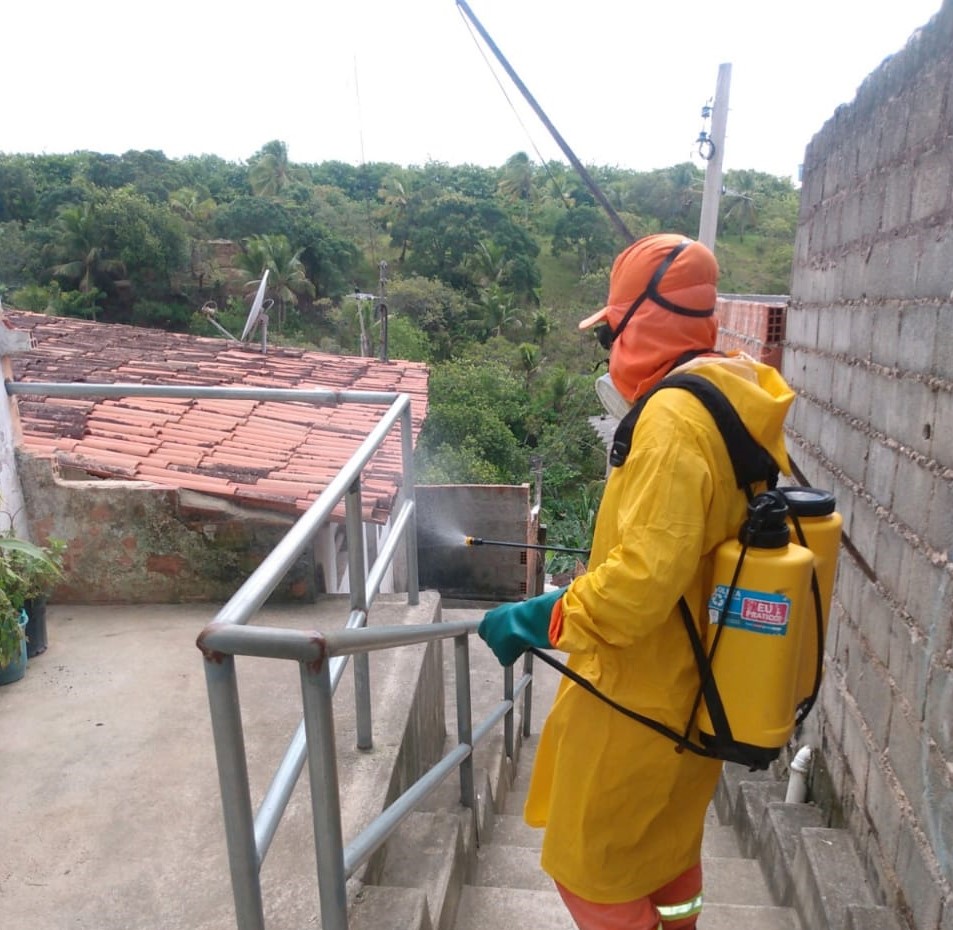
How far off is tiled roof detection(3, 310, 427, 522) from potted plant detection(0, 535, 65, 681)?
69 cm

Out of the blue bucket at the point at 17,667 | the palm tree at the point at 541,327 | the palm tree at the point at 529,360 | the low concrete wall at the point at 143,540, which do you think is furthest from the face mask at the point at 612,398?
the palm tree at the point at 541,327

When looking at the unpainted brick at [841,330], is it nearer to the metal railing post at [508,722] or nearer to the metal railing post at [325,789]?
the metal railing post at [508,722]

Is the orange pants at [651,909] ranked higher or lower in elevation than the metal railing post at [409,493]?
lower

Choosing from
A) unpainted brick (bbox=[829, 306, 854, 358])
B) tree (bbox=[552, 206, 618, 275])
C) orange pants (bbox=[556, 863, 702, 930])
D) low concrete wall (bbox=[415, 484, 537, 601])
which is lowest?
low concrete wall (bbox=[415, 484, 537, 601])

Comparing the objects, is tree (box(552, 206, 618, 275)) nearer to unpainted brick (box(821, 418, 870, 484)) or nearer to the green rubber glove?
unpainted brick (box(821, 418, 870, 484))

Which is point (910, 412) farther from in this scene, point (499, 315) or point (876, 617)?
point (499, 315)

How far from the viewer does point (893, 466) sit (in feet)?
7.09

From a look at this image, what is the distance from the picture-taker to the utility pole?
320 inches

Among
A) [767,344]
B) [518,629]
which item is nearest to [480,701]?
[767,344]

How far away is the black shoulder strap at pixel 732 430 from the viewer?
139 cm

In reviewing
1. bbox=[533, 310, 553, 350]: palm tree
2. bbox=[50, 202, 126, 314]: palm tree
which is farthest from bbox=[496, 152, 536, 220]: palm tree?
→ bbox=[50, 202, 126, 314]: palm tree

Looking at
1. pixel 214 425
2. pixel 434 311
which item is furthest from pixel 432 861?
pixel 434 311

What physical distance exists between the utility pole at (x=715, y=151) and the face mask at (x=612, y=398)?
6.91 meters

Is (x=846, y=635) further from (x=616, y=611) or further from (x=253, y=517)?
(x=253, y=517)
